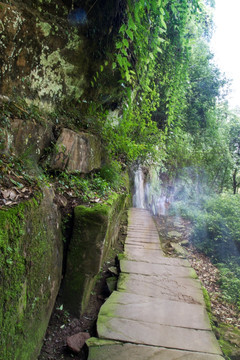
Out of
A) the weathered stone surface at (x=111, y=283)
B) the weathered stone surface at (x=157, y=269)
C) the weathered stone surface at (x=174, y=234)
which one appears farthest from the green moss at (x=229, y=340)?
the weathered stone surface at (x=174, y=234)

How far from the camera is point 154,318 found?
2514mm

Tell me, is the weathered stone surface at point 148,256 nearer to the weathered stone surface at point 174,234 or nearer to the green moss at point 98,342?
the green moss at point 98,342

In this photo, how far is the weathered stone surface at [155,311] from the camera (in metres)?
2.47

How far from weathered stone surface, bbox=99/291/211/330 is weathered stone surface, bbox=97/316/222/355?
71 millimetres

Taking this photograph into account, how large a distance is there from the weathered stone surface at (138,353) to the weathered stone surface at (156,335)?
6 centimetres

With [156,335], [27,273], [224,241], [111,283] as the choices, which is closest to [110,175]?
[111,283]

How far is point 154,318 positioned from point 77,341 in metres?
0.85

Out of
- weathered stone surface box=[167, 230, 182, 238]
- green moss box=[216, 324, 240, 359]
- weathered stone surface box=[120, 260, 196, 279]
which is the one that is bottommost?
green moss box=[216, 324, 240, 359]

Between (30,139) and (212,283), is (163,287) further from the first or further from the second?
(30,139)

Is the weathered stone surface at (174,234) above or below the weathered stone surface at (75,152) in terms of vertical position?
below

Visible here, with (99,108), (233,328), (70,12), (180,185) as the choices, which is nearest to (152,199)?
(180,185)

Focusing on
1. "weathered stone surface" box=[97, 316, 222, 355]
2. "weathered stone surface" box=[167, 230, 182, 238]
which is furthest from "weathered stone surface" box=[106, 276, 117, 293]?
"weathered stone surface" box=[167, 230, 182, 238]

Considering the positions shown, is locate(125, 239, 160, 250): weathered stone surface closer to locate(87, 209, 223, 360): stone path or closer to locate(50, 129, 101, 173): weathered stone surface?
locate(87, 209, 223, 360): stone path

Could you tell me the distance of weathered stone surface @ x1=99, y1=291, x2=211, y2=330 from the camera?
2475 millimetres
